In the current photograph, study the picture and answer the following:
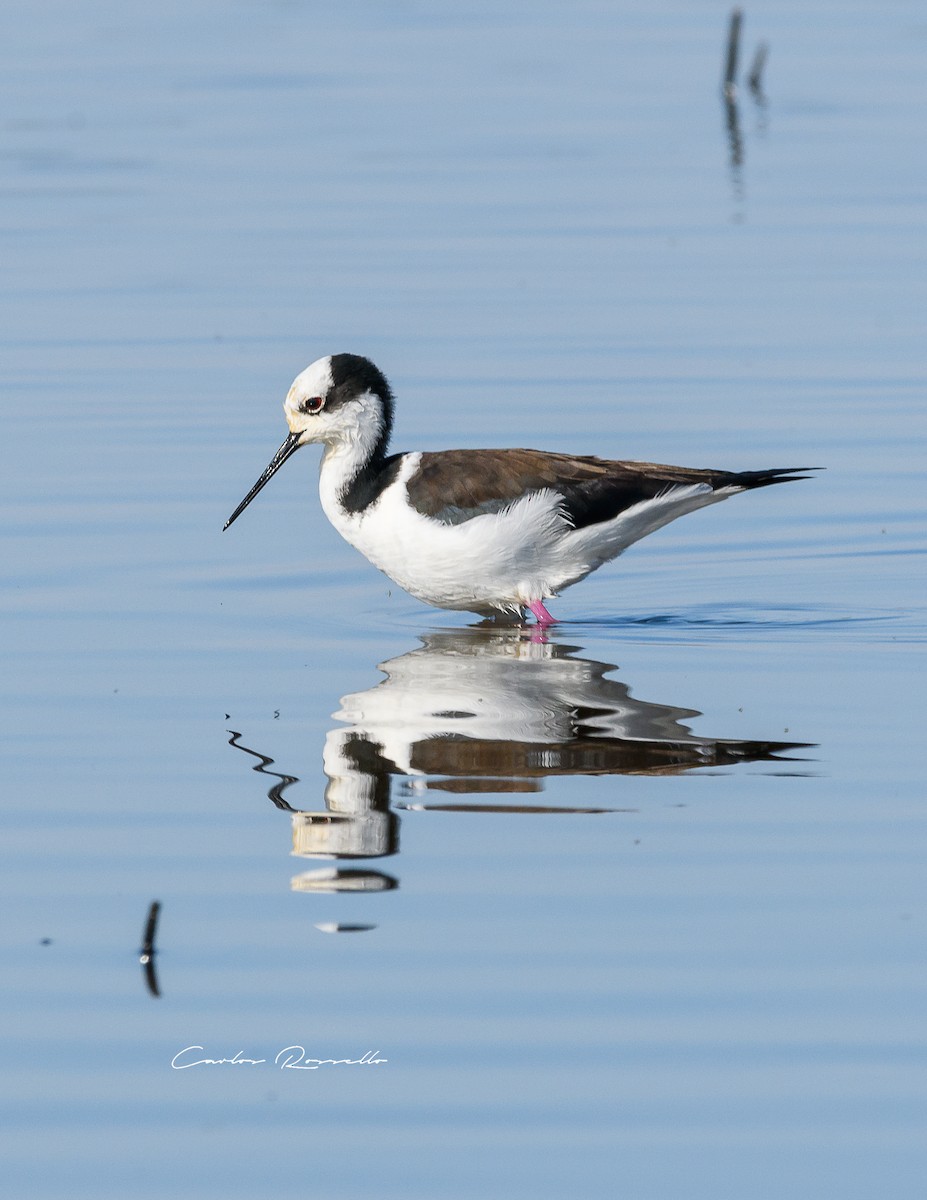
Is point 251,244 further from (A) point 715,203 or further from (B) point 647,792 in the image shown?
(B) point 647,792

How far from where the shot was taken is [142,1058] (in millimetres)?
5742

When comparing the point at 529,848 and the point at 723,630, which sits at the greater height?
the point at 723,630

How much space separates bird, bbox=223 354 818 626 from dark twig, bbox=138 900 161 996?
4083 millimetres

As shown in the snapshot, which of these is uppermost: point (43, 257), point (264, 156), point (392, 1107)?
point (264, 156)

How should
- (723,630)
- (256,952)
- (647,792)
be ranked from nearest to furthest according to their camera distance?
(256,952) → (647,792) → (723,630)

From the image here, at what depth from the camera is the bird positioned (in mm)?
10148

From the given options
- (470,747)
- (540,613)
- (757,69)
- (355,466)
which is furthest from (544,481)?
(757,69)

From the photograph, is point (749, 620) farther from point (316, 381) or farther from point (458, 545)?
point (316, 381)

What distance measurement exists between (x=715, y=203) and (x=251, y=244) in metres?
4.23

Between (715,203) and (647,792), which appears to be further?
(715,203)

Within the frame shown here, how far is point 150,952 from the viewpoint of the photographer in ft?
20.5

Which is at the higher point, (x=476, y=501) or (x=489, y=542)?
(x=476, y=501)

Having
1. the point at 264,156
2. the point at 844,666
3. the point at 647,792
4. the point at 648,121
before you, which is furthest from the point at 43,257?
the point at 647,792
